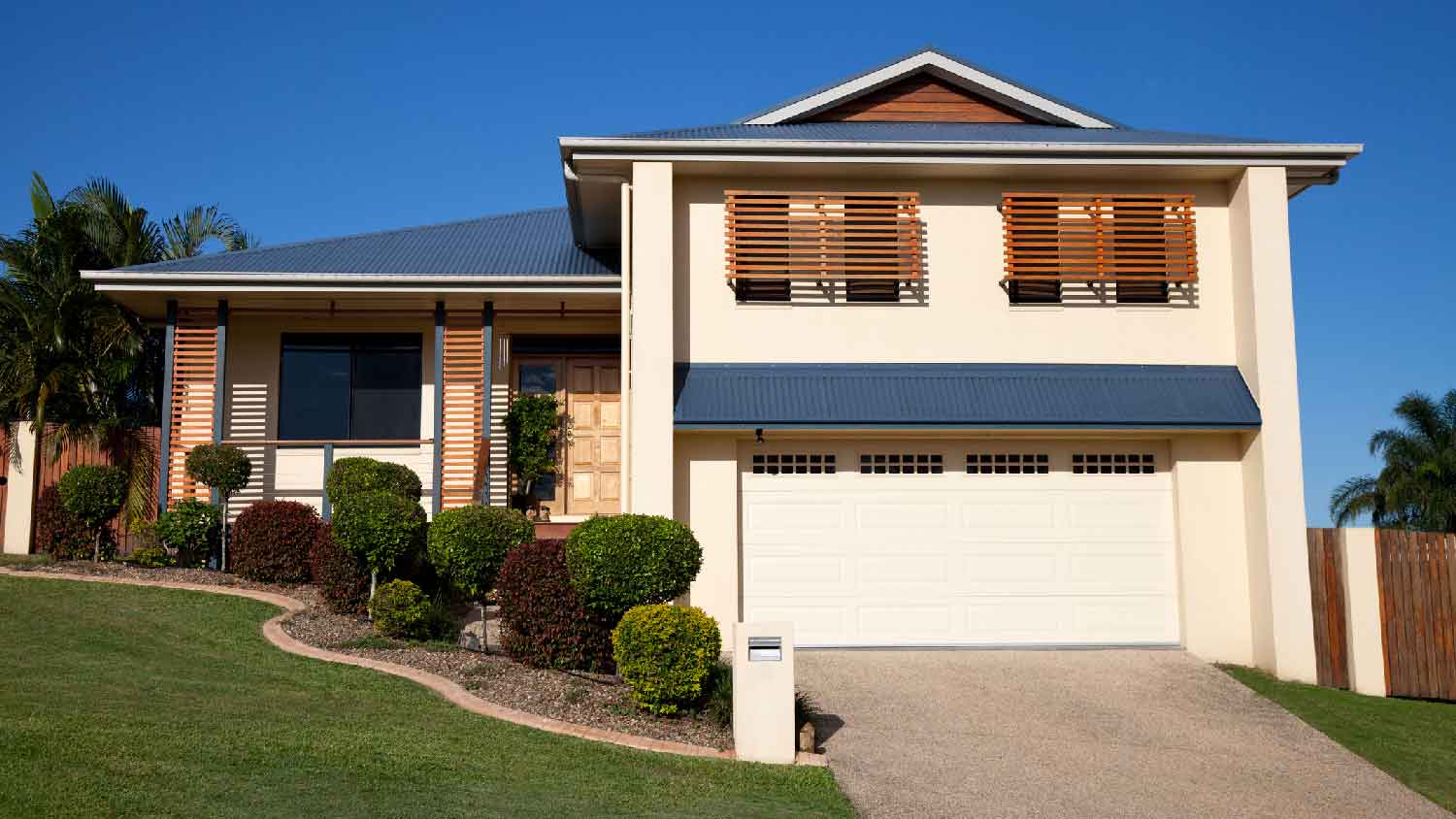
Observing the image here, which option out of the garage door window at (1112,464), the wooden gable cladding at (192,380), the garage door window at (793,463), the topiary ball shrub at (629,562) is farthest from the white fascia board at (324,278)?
the garage door window at (1112,464)

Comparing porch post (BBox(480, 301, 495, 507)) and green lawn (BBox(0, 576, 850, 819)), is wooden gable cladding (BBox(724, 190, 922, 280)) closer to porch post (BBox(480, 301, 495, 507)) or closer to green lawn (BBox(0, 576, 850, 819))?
porch post (BBox(480, 301, 495, 507))

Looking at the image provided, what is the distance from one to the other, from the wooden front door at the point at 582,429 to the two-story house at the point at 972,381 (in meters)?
3.53

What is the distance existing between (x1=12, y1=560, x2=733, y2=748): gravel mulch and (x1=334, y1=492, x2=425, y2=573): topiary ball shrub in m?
0.76

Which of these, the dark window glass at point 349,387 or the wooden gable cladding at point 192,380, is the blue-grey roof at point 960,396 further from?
the wooden gable cladding at point 192,380

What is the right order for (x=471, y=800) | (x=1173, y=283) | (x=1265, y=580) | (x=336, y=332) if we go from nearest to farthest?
(x=471, y=800)
(x=1265, y=580)
(x=1173, y=283)
(x=336, y=332)

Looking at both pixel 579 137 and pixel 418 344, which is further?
pixel 418 344

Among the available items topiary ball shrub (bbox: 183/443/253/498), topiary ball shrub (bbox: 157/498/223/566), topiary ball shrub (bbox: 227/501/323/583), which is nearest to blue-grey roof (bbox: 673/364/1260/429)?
topiary ball shrub (bbox: 227/501/323/583)

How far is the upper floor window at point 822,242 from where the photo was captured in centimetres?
1424

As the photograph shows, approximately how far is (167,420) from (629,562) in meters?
8.72

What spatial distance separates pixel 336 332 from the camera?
1803 cm

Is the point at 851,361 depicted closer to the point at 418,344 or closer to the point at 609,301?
the point at 609,301

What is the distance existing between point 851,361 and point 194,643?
7.58 meters

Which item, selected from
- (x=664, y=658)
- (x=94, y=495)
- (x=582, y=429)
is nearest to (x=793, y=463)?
(x=664, y=658)

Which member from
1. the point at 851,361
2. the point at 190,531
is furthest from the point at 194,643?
the point at 851,361
